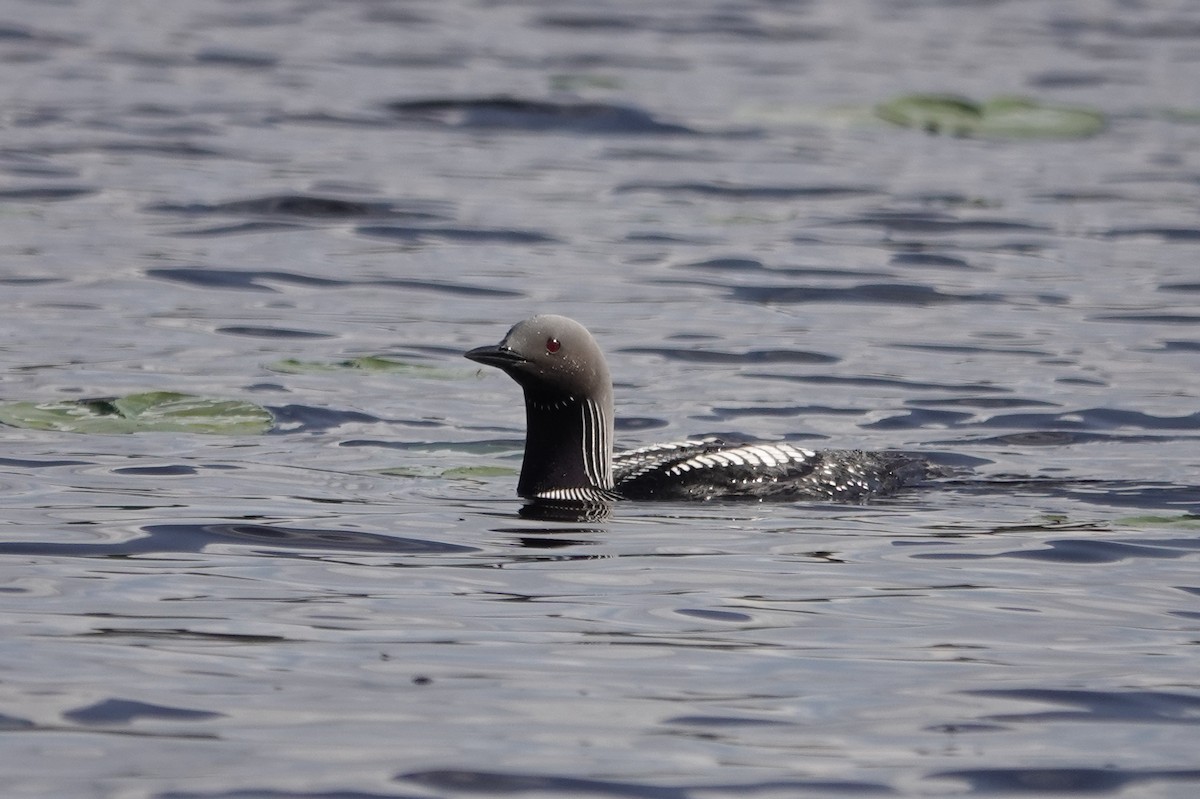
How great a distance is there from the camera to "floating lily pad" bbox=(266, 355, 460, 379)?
9.74m

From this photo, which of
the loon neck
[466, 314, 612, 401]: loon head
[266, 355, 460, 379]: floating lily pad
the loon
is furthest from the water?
[466, 314, 612, 401]: loon head

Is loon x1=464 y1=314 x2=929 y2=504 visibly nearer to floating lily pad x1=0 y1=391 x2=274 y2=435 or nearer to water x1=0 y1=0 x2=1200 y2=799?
water x1=0 y1=0 x2=1200 y2=799

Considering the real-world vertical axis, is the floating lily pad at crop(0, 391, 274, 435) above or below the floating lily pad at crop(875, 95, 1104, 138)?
below

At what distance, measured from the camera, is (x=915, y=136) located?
1862 centimetres

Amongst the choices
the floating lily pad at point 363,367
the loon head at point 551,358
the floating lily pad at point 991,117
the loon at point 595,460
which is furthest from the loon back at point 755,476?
the floating lily pad at point 991,117

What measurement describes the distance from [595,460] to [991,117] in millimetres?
11036

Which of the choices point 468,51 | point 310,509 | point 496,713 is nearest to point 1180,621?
point 496,713

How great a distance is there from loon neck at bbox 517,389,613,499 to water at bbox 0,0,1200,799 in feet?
1.06

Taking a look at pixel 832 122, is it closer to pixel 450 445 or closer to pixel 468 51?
pixel 468 51

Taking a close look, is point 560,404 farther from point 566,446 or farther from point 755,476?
point 755,476

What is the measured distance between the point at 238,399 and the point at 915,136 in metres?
10.7

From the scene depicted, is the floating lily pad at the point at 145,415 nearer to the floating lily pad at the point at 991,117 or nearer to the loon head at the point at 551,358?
the loon head at the point at 551,358

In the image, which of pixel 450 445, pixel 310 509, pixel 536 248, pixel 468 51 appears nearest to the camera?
pixel 310 509

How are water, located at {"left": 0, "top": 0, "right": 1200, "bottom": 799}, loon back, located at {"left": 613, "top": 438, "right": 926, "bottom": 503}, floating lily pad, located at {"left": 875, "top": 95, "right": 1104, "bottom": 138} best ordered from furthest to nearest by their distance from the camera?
floating lily pad, located at {"left": 875, "top": 95, "right": 1104, "bottom": 138} → loon back, located at {"left": 613, "top": 438, "right": 926, "bottom": 503} → water, located at {"left": 0, "top": 0, "right": 1200, "bottom": 799}
